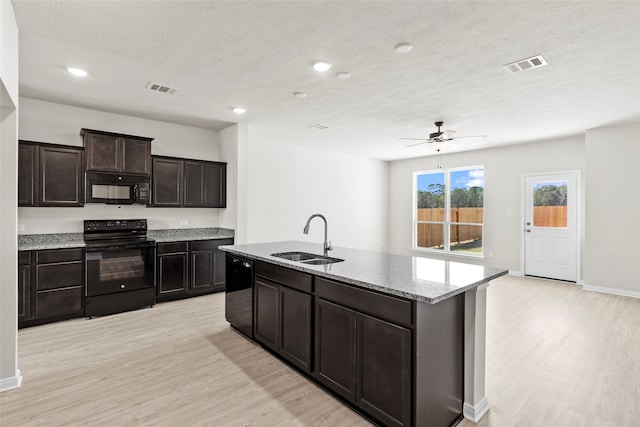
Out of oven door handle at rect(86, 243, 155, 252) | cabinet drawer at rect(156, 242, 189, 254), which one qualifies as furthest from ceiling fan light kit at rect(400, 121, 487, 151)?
oven door handle at rect(86, 243, 155, 252)

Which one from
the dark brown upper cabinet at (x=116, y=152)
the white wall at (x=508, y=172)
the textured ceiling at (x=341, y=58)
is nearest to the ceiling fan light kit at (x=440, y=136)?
the textured ceiling at (x=341, y=58)

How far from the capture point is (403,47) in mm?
2643

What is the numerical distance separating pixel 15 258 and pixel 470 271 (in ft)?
10.8

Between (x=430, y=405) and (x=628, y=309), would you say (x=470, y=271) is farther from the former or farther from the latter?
(x=628, y=309)

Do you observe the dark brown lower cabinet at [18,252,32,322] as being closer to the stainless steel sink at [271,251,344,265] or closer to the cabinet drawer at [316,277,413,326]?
the stainless steel sink at [271,251,344,265]

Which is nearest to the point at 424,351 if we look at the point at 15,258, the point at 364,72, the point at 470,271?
the point at 470,271

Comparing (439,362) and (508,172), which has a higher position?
(508,172)

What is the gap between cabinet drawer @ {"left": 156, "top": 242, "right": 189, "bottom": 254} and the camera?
4.44 m

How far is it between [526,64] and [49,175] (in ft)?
17.2

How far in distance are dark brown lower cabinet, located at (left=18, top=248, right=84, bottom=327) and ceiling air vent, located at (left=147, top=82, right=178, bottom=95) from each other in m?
2.07

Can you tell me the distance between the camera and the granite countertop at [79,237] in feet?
12.3

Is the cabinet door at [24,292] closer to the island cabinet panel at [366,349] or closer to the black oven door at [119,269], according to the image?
the black oven door at [119,269]

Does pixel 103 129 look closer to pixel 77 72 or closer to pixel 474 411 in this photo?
pixel 77 72

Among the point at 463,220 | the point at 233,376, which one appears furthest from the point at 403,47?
the point at 463,220
